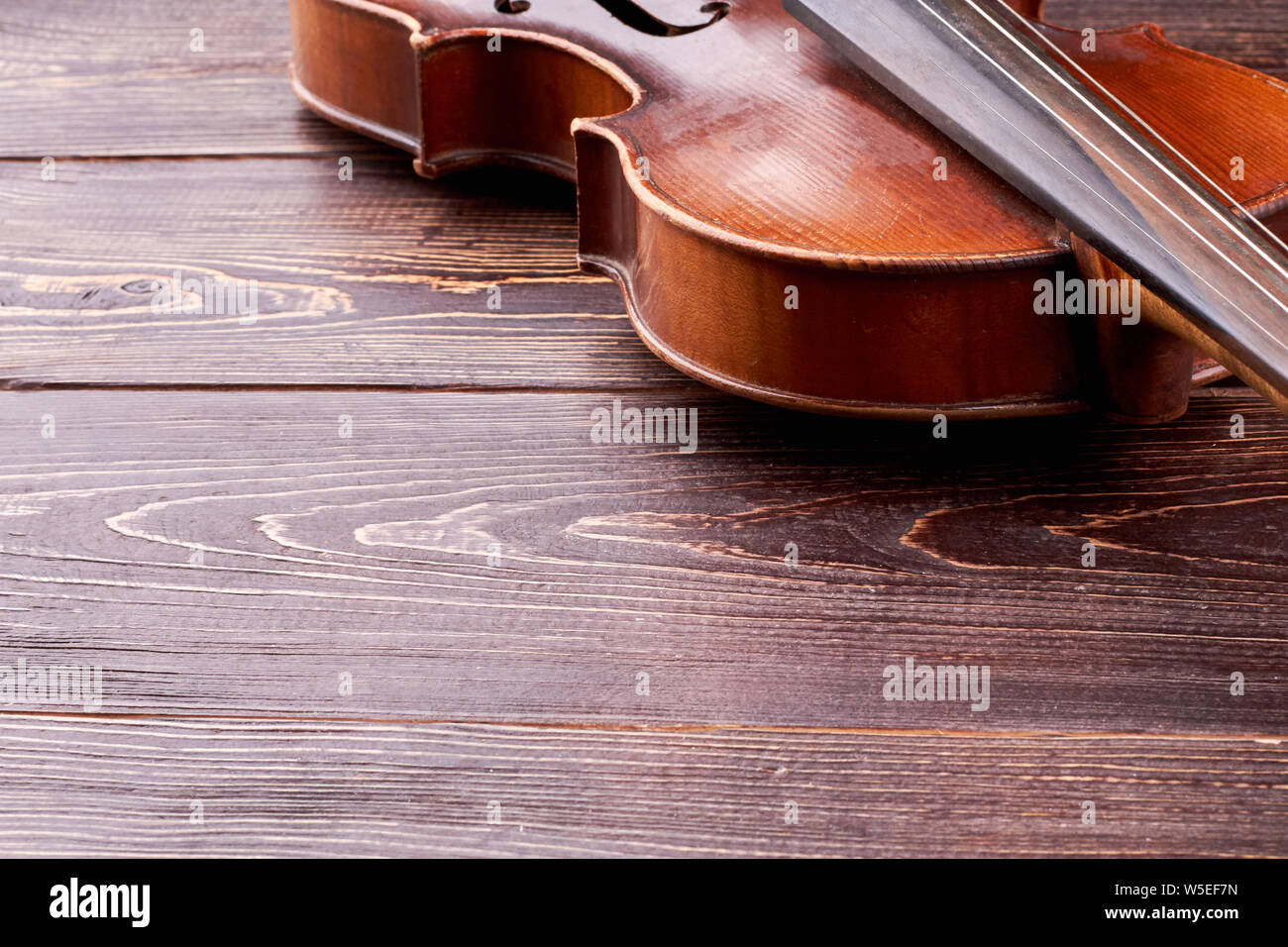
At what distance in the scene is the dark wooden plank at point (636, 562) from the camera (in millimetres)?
726

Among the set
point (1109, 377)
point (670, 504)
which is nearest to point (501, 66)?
point (670, 504)

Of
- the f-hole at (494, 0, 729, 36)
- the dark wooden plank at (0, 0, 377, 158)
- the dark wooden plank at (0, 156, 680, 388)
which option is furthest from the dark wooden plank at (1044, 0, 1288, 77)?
the dark wooden plank at (0, 0, 377, 158)

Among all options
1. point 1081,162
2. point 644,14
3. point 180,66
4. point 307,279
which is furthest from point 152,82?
point 1081,162

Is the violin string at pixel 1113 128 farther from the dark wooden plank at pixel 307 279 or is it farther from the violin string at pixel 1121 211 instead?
the dark wooden plank at pixel 307 279

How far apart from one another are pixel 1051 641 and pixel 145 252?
79 centimetres

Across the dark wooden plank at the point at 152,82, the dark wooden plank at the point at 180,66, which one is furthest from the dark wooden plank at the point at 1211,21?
the dark wooden plank at the point at 152,82

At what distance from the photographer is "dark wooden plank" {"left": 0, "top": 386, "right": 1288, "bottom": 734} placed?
726 mm

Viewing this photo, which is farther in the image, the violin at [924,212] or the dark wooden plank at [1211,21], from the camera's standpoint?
the dark wooden plank at [1211,21]

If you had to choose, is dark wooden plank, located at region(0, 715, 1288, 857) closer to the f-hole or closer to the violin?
the violin

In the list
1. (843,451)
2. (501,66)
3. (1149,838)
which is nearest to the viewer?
(1149,838)

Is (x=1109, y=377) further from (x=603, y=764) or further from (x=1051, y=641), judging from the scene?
(x=603, y=764)

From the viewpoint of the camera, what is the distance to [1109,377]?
2.45ft

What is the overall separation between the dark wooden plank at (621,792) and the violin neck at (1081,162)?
0.22 m

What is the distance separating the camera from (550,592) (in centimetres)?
78
